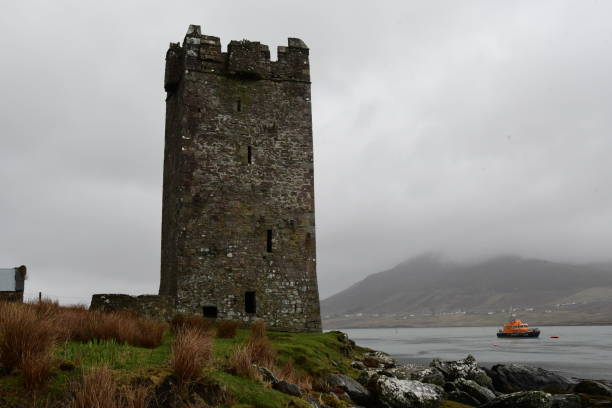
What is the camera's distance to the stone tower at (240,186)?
741 inches

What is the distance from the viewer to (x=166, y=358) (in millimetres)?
7914

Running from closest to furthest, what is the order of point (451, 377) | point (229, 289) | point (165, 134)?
1. point (451, 377)
2. point (229, 289)
3. point (165, 134)

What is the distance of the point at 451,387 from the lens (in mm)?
15188

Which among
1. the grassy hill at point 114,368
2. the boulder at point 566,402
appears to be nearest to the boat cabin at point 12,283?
the grassy hill at point 114,368

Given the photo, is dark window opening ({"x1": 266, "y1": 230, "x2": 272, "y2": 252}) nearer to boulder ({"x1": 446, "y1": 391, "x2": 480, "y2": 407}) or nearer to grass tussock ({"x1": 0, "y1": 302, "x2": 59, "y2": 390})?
boulder ({"x1": 446, "y1": 391, "x2": 480, "y2": 407})

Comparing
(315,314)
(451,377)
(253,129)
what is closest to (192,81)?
(253,129)

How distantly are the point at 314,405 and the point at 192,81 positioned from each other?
47.9 feet

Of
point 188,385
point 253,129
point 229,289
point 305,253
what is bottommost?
point 188,385

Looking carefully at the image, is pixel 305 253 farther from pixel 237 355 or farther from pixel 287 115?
pixel 237 355

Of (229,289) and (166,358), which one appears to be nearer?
(166,358)

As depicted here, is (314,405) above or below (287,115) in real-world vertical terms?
below

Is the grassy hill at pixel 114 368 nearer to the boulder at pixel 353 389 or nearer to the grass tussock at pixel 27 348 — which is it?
the grass tussock at pixel 27 348

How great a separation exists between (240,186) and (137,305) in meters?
6.31

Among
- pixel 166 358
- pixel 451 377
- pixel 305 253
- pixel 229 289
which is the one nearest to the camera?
pixel 166 358
